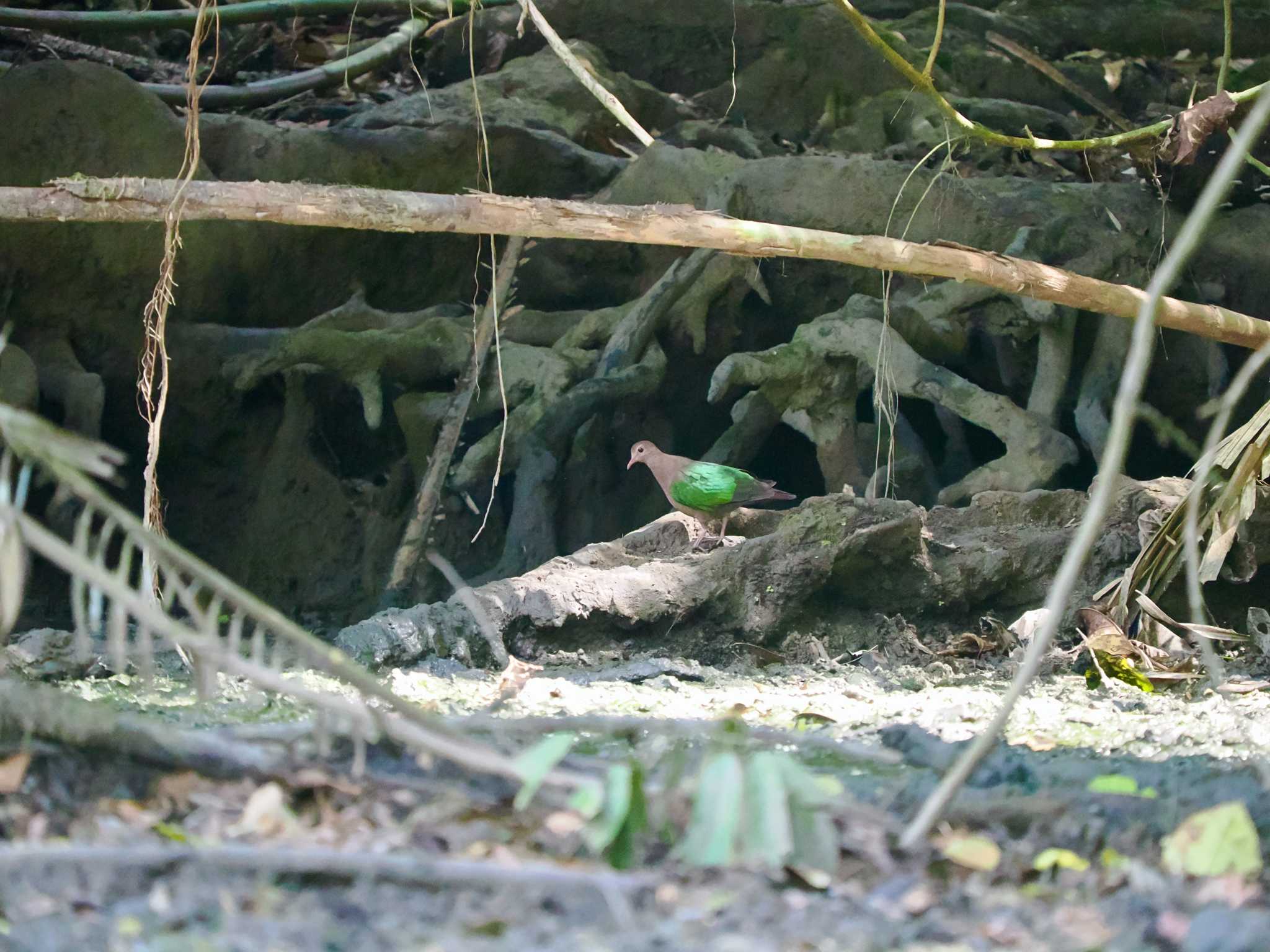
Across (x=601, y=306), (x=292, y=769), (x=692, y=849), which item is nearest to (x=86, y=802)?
(x=292, y=769)

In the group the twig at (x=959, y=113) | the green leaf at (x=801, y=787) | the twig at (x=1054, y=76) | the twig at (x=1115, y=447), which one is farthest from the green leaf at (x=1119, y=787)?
the twig at (x=1054, y=76)

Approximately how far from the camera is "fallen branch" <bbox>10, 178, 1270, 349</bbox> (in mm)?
3965

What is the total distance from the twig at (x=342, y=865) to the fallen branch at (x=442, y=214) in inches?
101

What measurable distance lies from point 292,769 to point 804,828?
903 mm

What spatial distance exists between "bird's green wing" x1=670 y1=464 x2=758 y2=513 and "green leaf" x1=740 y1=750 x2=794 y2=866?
3.88m

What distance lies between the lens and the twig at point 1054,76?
8031mm

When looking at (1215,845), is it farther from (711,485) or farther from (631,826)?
(711,485)

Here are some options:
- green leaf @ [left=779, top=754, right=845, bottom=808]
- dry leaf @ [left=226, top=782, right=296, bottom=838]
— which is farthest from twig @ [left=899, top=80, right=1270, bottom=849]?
dry leaf @ [left=226, top=782, right=296, bottom=838]

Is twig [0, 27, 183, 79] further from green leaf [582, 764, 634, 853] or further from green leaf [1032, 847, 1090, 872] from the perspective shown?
green leaf [1032, 847, 1090, 872]

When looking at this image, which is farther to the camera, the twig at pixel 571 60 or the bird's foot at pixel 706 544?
the bird's foot at pixel 706 544

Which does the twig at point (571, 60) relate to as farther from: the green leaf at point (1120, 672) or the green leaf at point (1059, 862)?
the green leaf at point (1059, 862)

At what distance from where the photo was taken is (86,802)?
2.08 m

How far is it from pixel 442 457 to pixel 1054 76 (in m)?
4.95

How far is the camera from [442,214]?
4.01 meters
